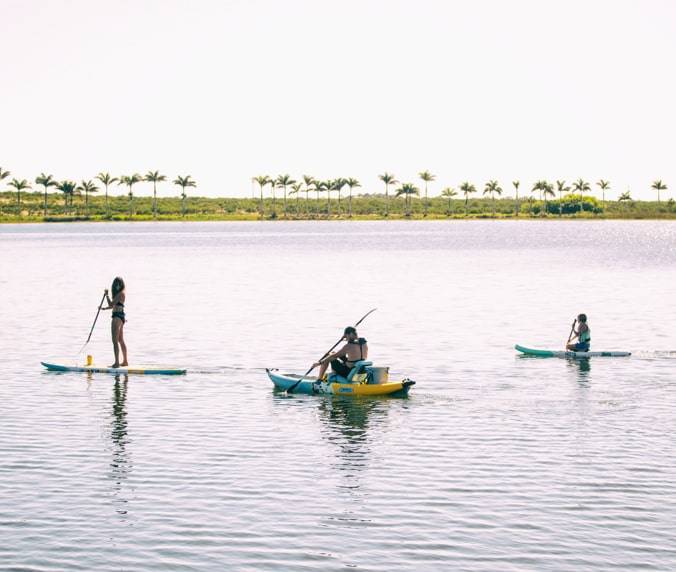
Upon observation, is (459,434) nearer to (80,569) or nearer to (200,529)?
(200,529)

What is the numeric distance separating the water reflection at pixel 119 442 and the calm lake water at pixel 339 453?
0.22ft

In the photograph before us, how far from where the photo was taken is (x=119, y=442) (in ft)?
73.6

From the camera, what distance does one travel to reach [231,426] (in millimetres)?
24141

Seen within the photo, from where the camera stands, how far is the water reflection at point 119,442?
18.7 metres

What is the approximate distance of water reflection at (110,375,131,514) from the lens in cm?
1868

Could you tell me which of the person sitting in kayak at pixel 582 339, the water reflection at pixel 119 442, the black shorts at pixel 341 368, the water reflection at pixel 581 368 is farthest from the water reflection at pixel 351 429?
the person sitting in kayak at pixel 582 339

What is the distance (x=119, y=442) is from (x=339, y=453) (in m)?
4.24

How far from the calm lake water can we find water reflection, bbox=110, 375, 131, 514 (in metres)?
0.07

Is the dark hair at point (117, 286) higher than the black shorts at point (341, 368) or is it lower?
higher

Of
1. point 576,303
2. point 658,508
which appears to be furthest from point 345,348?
point 576,303

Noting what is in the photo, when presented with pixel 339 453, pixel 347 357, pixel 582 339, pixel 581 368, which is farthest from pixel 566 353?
pixel 339 453

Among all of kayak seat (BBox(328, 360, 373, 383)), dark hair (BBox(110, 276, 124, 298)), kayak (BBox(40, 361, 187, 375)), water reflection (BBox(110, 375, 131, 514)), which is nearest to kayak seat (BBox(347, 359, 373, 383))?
kayak seat (BBox(328, 360, 373, 383))

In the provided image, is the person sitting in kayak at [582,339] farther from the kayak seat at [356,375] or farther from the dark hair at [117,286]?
the dark hair at [117,286]

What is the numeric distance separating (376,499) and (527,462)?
3541 millimetres
